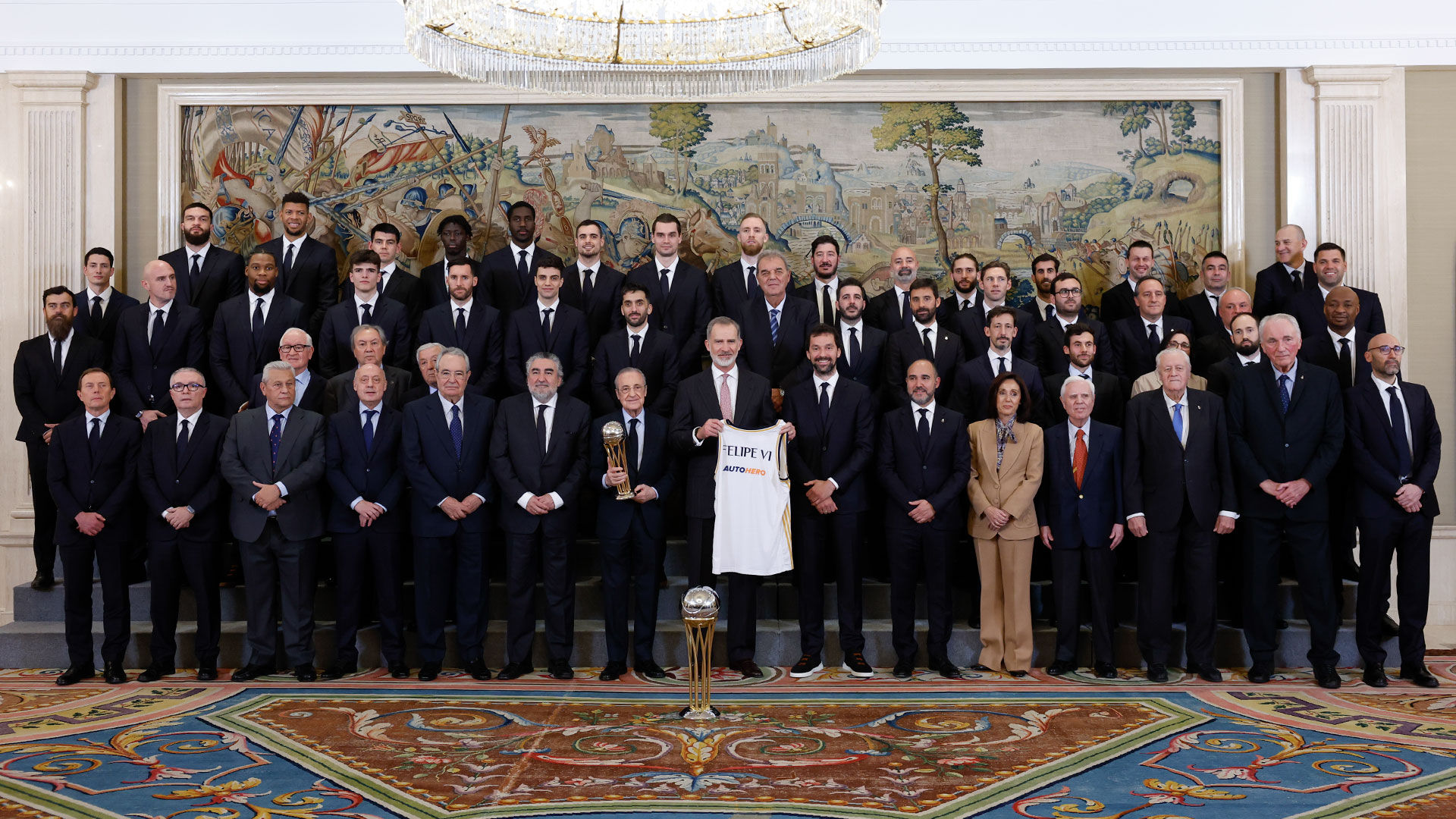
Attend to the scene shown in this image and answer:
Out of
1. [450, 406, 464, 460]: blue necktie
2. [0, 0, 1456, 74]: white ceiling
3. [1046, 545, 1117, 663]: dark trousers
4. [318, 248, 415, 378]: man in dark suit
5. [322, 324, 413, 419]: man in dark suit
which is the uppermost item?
Result: [0, 0, 1456, 74]: white ceiling

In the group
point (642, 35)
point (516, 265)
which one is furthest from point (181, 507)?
point (642, 35)

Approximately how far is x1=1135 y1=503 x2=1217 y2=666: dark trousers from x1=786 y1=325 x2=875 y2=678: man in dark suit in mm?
1533

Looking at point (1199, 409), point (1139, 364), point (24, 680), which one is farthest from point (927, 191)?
point (24, 680)

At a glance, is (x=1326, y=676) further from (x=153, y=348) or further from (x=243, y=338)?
(x=153, y=348)

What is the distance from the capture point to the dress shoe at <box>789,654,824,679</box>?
22.1ft

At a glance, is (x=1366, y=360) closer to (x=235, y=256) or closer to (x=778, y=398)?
(x=778, y=398)

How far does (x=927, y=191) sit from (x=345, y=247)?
4.32 meters

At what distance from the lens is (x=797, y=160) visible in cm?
920

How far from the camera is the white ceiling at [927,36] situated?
8945 millimetres

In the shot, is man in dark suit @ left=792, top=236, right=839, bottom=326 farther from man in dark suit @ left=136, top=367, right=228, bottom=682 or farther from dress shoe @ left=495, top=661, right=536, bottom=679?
man in dark suit @ left=136, top=367, right=228, bottom=682

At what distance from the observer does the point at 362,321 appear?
7664 millimetres

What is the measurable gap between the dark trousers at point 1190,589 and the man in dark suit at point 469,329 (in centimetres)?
393

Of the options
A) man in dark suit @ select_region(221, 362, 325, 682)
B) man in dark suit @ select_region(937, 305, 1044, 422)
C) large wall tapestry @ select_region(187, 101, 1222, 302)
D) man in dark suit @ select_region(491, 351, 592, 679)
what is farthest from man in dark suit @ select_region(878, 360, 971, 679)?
man in dark suit @ select_region(221, 362, 325, 682)

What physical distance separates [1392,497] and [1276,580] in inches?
29.1
